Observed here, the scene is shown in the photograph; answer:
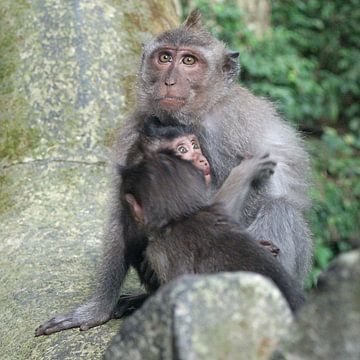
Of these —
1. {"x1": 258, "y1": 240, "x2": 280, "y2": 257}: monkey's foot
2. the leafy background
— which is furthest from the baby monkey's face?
the leafy background

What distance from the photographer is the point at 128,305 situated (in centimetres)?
504

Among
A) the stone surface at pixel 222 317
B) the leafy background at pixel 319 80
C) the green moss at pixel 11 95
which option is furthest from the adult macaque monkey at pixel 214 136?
the leafy background at pixel 319 80

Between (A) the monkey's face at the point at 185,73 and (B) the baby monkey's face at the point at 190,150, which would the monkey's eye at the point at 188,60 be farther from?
(B) the baby monkey's face at the point at 190,150

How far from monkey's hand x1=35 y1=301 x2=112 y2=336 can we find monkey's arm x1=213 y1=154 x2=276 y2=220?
1.04 m

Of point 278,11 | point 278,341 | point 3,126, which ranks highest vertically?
point 278,341

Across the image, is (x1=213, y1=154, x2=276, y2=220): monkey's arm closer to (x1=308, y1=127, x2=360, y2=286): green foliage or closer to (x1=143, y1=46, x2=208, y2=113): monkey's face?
(x1=143, y1=46, x2=208, y2=113): monkey's face

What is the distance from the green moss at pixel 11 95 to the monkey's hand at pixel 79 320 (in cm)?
254

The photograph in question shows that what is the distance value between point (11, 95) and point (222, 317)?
5.40m

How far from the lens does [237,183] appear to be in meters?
4.54

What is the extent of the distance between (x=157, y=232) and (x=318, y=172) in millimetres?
7949

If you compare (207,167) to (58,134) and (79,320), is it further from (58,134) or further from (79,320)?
(58,134)

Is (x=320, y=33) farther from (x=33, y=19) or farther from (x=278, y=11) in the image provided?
(x=33, y=19)

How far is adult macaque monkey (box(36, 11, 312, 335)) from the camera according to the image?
4.97m

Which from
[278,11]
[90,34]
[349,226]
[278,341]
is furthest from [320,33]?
[278,341]
